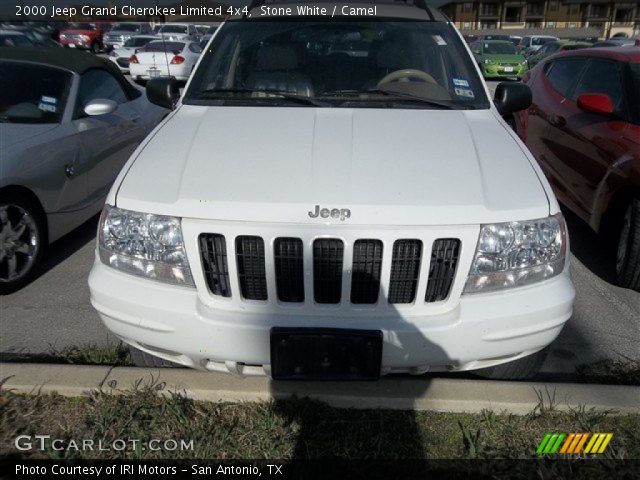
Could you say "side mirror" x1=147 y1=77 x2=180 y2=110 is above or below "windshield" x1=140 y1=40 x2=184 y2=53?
above

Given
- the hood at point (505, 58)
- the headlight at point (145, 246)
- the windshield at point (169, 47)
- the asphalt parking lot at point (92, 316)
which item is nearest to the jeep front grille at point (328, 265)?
the headlight at point (145, 246)

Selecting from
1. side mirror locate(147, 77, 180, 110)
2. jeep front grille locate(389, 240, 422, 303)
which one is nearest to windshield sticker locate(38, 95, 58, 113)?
side mirror locate(147, 77, 180, 110)

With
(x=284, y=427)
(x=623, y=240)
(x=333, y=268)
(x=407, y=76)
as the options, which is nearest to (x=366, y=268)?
(x=333, y=268)

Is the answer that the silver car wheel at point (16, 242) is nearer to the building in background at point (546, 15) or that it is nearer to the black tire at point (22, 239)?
the black tire at point (22, 239)

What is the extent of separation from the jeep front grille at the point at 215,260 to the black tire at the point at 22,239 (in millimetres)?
2070

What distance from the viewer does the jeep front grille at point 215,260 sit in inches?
83.0

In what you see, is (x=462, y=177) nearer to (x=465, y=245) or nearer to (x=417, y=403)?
(x=465, y=245)

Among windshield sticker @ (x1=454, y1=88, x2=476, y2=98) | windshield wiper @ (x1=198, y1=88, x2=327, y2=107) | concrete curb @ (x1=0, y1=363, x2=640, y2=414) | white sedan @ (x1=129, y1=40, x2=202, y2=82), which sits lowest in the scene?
white sedan @ (x1=129, y1=40, x2=202, y2=82)

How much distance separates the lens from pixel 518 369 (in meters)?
2.60

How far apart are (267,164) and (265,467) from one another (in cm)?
129

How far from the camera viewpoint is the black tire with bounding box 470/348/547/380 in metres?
2.53

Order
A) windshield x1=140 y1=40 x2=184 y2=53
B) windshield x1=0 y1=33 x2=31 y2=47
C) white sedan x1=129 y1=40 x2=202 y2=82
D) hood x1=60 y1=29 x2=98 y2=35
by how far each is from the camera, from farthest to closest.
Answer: hood x1=60 y1=29 x2=98 y2=35
windshield x1=140 y1=40 x2=184 y2=53
white sedan x1=129 y1=40 x2=202 y2=82
windshield x1=0 y1=33 x2=31 y2=47

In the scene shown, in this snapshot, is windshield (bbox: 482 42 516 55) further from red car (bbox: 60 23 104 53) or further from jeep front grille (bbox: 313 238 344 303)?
red car (bbox: 60 23 104 53)

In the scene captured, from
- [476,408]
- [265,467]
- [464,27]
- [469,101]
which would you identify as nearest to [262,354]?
[265,467]
